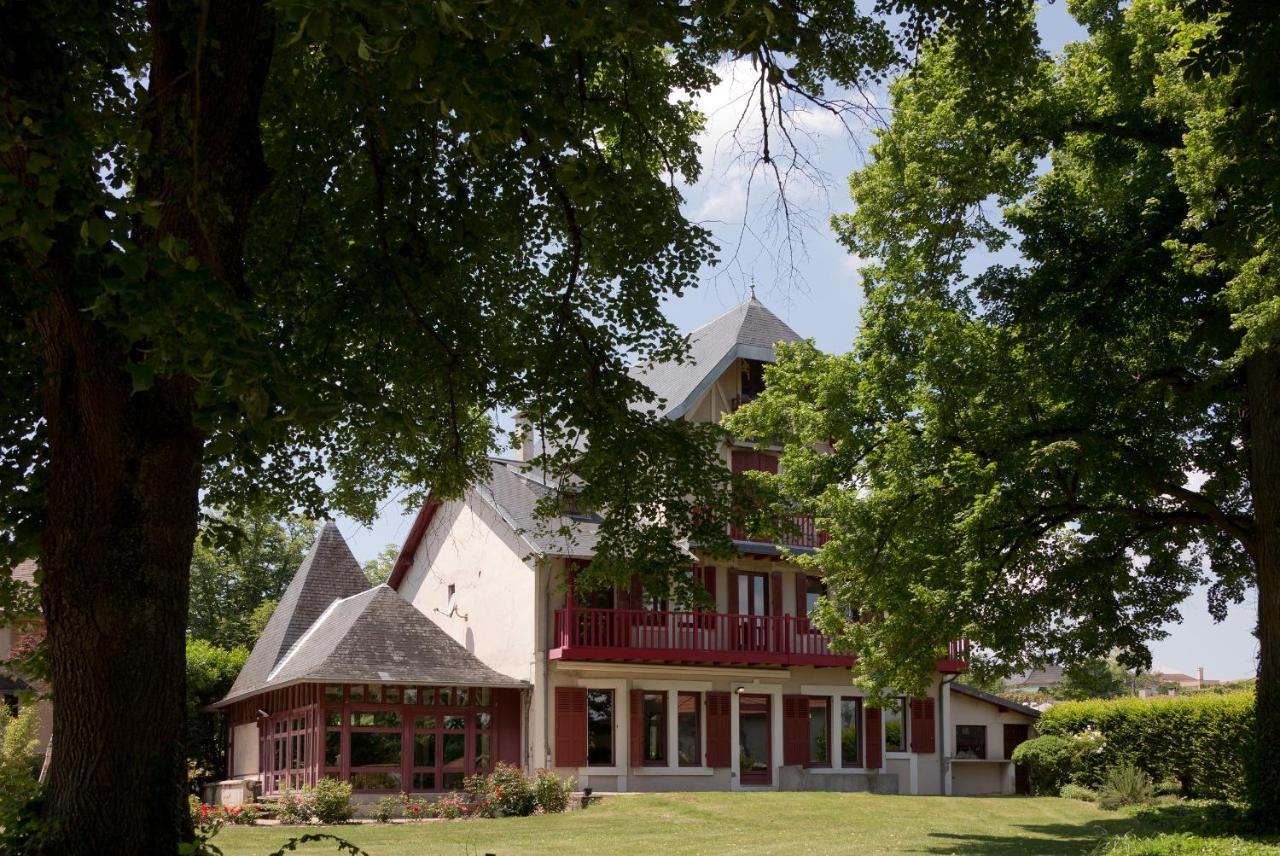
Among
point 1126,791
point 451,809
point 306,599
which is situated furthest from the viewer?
point 306,599

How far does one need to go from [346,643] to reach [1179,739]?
1901 centimetres

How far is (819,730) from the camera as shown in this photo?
106ft

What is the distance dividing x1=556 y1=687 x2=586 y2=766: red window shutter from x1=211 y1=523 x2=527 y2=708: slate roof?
1.10 metres

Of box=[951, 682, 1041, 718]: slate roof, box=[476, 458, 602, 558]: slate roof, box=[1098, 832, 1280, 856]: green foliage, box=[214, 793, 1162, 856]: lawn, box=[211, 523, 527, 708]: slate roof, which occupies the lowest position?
box=[214, 793, 1162, 856]: lawn

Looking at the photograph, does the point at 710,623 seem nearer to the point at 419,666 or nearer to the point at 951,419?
the point at 419,666

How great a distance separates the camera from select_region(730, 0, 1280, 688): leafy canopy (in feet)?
55.3

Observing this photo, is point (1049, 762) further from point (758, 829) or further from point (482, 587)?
point (482, 587)

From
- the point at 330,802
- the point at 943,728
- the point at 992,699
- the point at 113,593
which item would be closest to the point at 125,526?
the point at 113,593

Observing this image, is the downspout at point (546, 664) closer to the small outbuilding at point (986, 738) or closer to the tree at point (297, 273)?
the small outbuilding at point (986, 738)

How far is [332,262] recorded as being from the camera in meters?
10.4

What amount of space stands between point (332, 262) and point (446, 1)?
20.4ft

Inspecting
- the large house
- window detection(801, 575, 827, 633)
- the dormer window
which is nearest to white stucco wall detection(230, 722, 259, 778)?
the large house

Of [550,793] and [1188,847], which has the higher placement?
[1188,847]

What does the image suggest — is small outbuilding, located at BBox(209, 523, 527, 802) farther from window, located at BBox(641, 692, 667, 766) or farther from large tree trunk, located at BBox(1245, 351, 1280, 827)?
large tree trunk, located at BBox(1245, 351, 1280, 827)
